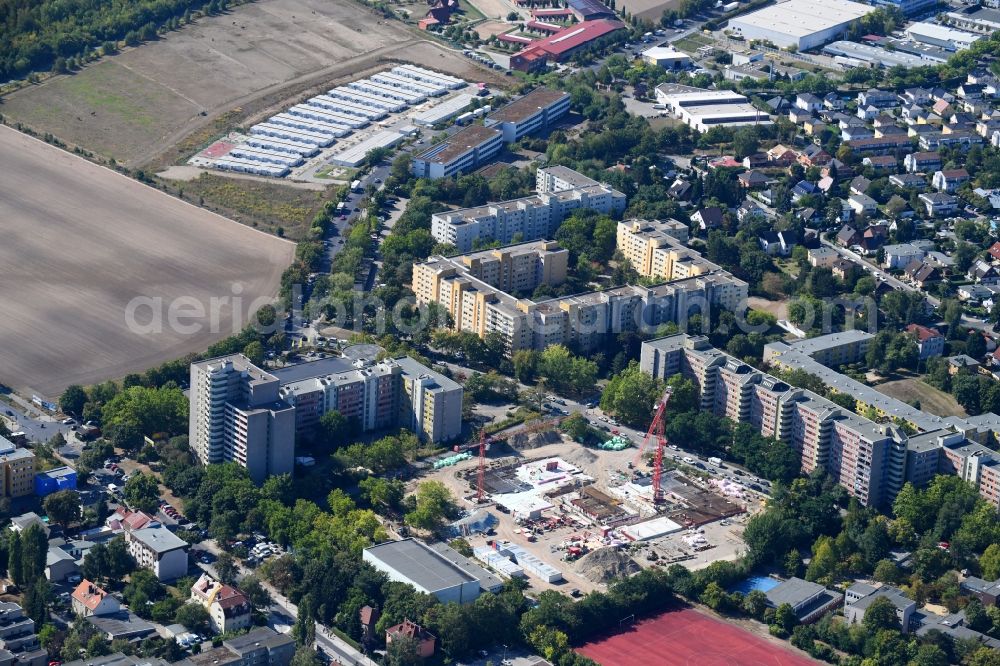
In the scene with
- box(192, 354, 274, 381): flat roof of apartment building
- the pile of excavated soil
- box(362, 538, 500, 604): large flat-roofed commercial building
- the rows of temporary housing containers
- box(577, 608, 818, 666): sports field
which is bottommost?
the rows of temporary housing containers

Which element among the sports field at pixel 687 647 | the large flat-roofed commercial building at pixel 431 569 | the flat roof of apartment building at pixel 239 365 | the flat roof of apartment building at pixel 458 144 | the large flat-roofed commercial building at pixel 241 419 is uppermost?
the flat roof of apartment building at pixel 239 365

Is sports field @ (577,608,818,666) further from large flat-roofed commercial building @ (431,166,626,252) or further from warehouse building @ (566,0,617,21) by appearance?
warehouse building @ (566,0,617,21)

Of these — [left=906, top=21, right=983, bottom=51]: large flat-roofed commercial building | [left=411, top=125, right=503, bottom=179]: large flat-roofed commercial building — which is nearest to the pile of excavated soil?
[left=411, top=125, right=503, bottom=179]: large flat-roofed commercial building

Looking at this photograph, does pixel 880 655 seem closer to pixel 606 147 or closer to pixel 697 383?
pixel 697 383

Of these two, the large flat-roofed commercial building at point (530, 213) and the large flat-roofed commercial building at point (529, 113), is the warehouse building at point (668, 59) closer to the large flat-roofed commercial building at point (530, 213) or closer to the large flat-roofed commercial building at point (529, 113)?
the large flat-roofed commercial building at point (529, 113)

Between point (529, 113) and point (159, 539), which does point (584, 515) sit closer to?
point (159, 539)

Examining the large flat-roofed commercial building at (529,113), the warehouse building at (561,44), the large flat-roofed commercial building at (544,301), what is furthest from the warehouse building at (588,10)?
the large flat-roofed commercial building at (544,301)

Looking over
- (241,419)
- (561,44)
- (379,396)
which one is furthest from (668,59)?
(241,419)
